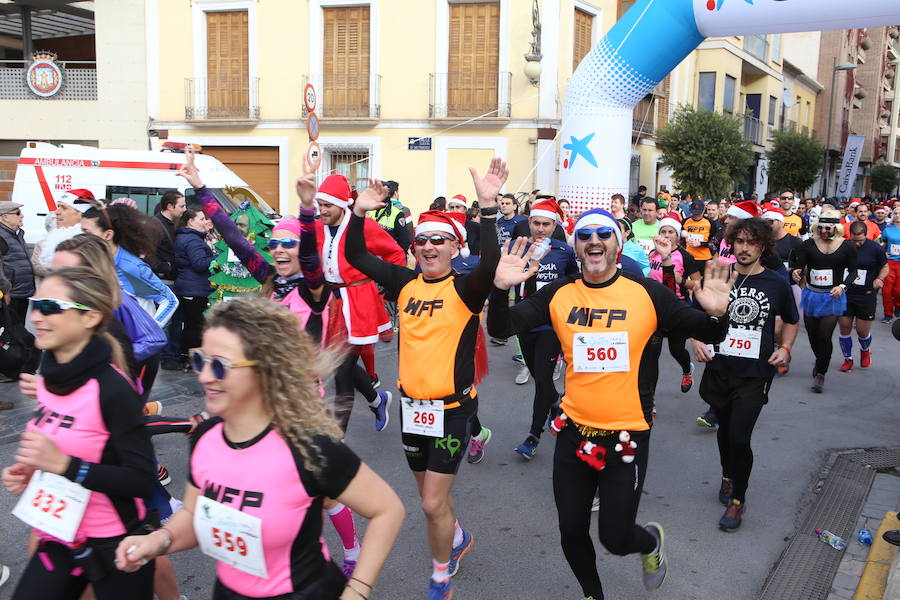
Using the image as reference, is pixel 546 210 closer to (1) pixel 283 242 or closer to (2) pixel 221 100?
(1) pixel 283 242

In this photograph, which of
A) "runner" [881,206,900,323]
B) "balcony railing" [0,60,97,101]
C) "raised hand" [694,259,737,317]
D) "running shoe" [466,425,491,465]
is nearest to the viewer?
"raised hand" [694,259,737,317]

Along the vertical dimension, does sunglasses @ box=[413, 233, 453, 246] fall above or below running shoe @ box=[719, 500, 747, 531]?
above

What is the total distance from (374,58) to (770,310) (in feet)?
56.6

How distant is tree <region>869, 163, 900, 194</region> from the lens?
172ft

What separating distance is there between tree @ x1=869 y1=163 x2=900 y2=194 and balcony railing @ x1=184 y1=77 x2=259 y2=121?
4772 centimetres

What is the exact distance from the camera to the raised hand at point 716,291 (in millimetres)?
3254

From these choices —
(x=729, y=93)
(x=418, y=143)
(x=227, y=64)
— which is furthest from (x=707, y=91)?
(x=227, y=64)

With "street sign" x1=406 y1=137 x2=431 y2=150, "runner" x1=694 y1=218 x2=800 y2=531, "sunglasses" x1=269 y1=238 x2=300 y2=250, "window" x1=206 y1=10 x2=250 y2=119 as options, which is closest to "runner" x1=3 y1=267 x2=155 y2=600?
"sunglasses" x1=269 y1=238 x2=300 y2=250

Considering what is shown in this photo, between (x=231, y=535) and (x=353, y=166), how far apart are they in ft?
65.0

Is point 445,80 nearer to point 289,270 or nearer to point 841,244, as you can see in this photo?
point 841,244

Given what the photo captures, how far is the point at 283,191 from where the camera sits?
2153 cm

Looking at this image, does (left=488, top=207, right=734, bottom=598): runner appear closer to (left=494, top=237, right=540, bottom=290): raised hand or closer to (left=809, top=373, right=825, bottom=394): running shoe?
(left=494, top=237, right=540, bottom=290): raised hand

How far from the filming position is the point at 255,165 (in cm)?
2170

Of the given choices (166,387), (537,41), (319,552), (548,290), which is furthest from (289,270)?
(537,41)
